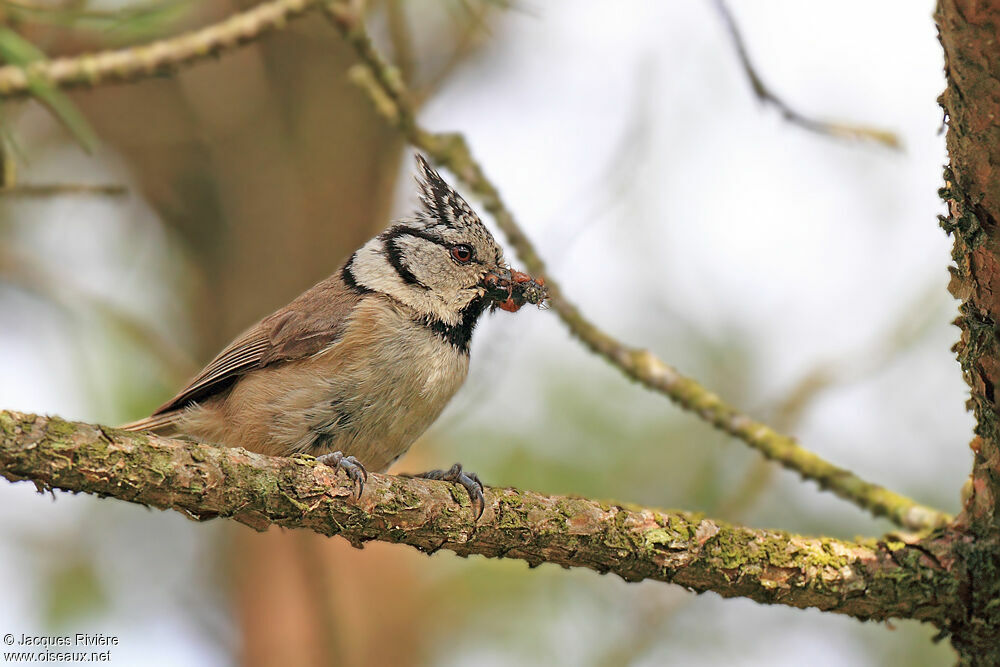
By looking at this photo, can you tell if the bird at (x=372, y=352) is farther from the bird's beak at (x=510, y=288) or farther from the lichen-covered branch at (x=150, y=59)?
the lichen-covered branch at (x=150, y=59)

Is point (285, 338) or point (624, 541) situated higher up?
point (285, 338)

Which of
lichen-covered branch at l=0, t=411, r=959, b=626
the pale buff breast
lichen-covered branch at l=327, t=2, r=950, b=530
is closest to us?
lichen-covered branch at l=0, t=411, r=959, b=626

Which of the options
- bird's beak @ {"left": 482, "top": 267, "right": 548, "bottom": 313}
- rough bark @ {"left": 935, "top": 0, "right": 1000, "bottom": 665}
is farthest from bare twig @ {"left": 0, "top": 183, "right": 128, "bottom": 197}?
rough bark @ {"left": 935, "top": 0, "right": 1000, "bottom": 665}

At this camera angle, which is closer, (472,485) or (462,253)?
(472,485)

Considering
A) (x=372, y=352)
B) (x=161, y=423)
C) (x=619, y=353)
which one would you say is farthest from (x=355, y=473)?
(x=161, y=423)

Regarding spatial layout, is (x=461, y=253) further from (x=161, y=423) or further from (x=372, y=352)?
(x=161, y=423)

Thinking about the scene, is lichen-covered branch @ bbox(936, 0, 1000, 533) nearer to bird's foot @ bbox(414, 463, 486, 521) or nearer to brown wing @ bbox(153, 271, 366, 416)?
bird's foot @ bbox(414, 463, 486, 521)

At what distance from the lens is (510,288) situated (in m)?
3.88

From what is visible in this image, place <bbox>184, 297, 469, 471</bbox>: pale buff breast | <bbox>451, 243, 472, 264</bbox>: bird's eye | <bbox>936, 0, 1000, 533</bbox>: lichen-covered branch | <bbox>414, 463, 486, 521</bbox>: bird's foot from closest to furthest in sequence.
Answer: <bbox>936, 0, 1000, 533</bbox>: lichen-covered branch
<bbox>414, 463, 486, 521</bbox>: bird's foot
<bbox>184, 297, 469, 471</bbox>: pale buff breast
<bbox>451, 243, 472, 264</bbox>: bird's eye

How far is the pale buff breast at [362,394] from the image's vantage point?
3455 mm

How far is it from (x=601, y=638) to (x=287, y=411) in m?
2.83

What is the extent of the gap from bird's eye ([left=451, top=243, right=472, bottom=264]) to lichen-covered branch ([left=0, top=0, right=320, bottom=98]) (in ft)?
3.56

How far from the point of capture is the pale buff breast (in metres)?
3.46

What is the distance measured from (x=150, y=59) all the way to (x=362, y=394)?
1500 mm
